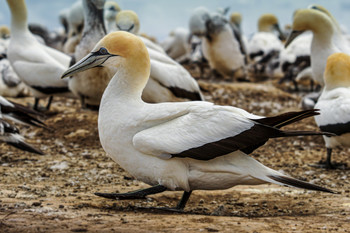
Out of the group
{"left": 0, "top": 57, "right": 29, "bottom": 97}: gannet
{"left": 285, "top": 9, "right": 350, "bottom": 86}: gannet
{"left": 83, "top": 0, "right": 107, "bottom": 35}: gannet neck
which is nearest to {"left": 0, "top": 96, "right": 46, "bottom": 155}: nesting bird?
{"left": 83, "top": 0, "right": 107, "bottom": 35}: gannet neck

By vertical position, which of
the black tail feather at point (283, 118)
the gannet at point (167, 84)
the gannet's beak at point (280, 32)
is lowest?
the gannet's beak at point (280, 32)

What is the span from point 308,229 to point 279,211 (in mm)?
890

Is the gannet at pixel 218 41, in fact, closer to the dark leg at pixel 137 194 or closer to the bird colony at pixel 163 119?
the bird colony at pixel 163 119

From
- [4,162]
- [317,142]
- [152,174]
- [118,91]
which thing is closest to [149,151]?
[152,174]

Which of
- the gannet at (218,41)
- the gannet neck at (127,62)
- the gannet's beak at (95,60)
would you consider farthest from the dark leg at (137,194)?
the gannet at (218,41)

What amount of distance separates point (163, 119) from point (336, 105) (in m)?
2.71

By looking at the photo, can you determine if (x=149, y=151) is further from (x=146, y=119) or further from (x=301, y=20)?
(x=301, y=20)

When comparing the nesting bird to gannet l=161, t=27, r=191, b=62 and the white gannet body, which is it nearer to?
the white gannet body

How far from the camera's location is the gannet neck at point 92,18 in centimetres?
827

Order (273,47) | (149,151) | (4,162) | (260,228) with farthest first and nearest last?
1. (273,47)
2. (4,162)
3. (149,151)
4. (260,228)

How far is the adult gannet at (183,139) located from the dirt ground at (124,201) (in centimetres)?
27

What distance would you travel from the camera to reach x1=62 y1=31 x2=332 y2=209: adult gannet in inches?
150

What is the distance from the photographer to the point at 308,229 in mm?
3502

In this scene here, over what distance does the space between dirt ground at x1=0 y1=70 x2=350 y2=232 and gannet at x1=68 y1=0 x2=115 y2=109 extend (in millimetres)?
381
